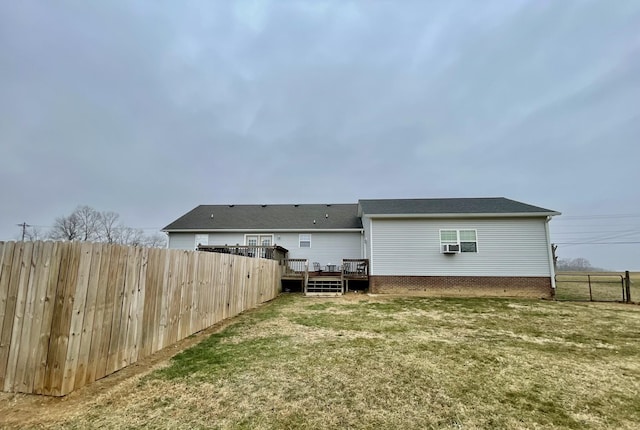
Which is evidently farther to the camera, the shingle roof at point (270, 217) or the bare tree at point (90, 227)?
the bare tree at point (90, 227)

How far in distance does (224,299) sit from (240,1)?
1169 cm

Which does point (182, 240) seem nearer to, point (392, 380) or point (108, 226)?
point (392, 380)

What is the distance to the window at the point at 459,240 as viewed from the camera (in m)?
13.2

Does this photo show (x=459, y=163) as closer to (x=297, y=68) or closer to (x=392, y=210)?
(x=392, y=210)

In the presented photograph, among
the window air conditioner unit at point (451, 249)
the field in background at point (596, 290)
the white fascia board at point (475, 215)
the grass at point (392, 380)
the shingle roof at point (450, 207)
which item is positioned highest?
the shingle roof at point (450, 207)

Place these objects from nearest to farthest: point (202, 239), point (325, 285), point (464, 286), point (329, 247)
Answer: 1. point (464, 286)
2. point (325, 285)
3. point (329, 247)
4. point (202, 239)

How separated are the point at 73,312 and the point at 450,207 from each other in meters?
14.4

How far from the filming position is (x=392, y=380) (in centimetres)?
384

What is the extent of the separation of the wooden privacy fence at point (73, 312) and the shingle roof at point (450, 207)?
10.5 meters

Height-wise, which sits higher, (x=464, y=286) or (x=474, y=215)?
(x=474, y=215)

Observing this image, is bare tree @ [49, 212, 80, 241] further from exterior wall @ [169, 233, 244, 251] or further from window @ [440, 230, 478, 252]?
window @ [440, 230, 478, 252]

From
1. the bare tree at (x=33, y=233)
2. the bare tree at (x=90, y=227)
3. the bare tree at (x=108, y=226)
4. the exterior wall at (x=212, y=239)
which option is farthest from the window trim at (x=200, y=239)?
the bare tree at (x=33, y=233)

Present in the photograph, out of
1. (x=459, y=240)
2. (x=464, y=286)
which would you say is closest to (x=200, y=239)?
(x=459, y=240)

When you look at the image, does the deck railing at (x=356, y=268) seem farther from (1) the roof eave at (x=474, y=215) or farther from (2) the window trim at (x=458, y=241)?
(2) the window trim at (x=458, y=241)
